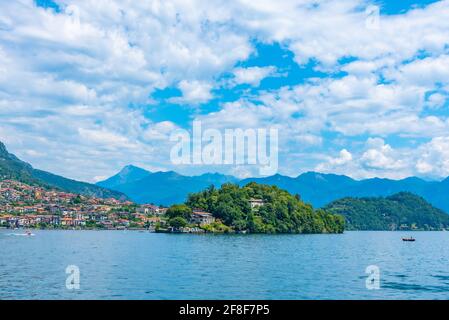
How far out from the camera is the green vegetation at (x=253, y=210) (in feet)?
573

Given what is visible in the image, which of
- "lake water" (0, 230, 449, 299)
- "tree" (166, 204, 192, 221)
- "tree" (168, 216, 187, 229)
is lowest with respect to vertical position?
"lake water" (0, 230, 449, 299)

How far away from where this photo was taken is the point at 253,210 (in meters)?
185

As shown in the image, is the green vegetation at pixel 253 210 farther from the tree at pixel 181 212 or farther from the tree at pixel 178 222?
the tree at pixel 178 222

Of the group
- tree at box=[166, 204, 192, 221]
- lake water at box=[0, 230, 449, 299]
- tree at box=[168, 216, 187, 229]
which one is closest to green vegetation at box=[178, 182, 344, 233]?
tree at box=[166, 204, 192, 221]

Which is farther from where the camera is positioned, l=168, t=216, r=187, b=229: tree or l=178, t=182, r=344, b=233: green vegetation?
l=178, t=182, r=344, b=233: green vegetation

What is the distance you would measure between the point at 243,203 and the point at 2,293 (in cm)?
14382

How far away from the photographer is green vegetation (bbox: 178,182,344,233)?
573ft

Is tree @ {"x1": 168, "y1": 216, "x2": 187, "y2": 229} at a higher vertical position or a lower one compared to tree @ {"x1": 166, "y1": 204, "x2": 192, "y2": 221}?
lower

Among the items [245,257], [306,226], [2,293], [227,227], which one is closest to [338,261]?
[245,257]

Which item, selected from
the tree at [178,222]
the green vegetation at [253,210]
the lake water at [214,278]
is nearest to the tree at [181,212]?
the green vegetation at [253,210]

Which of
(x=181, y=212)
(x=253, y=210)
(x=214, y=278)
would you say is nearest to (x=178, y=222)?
(x=181, y=212)

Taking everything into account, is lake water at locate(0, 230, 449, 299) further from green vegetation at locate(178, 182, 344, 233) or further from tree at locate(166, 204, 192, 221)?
tree at locate(166, 204, 192, 221)

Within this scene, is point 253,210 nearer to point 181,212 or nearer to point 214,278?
point 181,212
